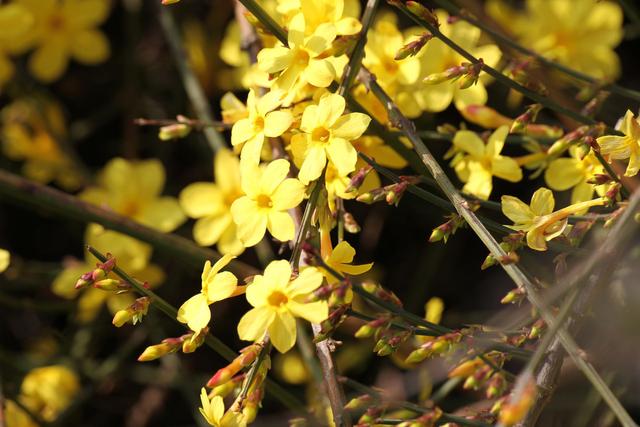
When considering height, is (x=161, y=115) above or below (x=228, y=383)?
below

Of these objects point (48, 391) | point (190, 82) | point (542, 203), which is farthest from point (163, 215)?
point (542, 203)

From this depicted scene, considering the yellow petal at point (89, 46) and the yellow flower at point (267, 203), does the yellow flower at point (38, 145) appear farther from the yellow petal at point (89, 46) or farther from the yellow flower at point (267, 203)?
the yellow flower at point (267, 203)

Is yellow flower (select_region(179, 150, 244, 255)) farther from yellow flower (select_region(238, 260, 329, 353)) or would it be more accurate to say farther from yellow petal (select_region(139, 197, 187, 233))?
yellow flower (select_region(238, 260, 329, 353))

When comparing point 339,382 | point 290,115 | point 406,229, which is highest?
point 290,115

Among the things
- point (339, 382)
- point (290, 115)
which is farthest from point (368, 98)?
point (339, 382)

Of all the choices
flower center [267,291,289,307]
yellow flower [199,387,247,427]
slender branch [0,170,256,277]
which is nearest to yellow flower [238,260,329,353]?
flower center [267,291,289,307]

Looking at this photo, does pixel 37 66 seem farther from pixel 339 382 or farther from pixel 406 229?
pixel 339 382
